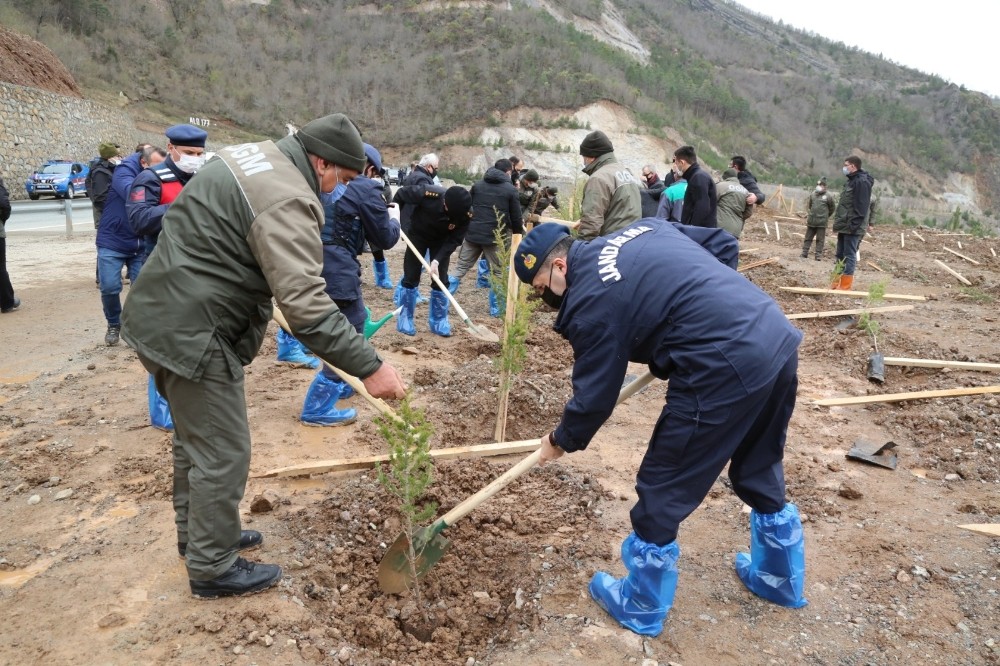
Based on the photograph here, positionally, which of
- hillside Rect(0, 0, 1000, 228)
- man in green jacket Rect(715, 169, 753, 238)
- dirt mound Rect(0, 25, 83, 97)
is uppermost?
hillside Rect(0, 0, 1000, 228)

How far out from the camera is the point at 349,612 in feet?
9.50

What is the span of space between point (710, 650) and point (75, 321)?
7.43m

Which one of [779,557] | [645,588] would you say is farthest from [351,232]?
[779,557]

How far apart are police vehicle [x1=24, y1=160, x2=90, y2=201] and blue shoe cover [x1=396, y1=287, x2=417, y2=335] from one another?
1651 centimetres

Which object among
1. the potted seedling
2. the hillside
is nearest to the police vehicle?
the hillside

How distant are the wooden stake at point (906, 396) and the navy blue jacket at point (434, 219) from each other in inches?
168

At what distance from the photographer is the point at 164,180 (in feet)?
13.8

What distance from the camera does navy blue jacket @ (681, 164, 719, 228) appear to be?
661 centimetres

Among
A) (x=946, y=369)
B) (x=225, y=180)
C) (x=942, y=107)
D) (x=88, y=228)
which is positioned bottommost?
(x=88, y=228)

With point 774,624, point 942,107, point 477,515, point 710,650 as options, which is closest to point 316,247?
point 477,515

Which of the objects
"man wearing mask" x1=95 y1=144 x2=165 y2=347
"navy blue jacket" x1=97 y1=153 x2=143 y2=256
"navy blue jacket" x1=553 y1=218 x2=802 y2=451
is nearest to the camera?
"navy blue jacket" x1=553 y1=218 x2=802 y2=451

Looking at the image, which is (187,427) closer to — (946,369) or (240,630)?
(240,630)

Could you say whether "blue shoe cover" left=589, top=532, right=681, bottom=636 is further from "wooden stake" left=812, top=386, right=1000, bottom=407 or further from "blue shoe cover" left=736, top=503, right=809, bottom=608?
"wooden stake" left=812, top=386, right=1000, bottom=407

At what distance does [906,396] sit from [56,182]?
876 inches
